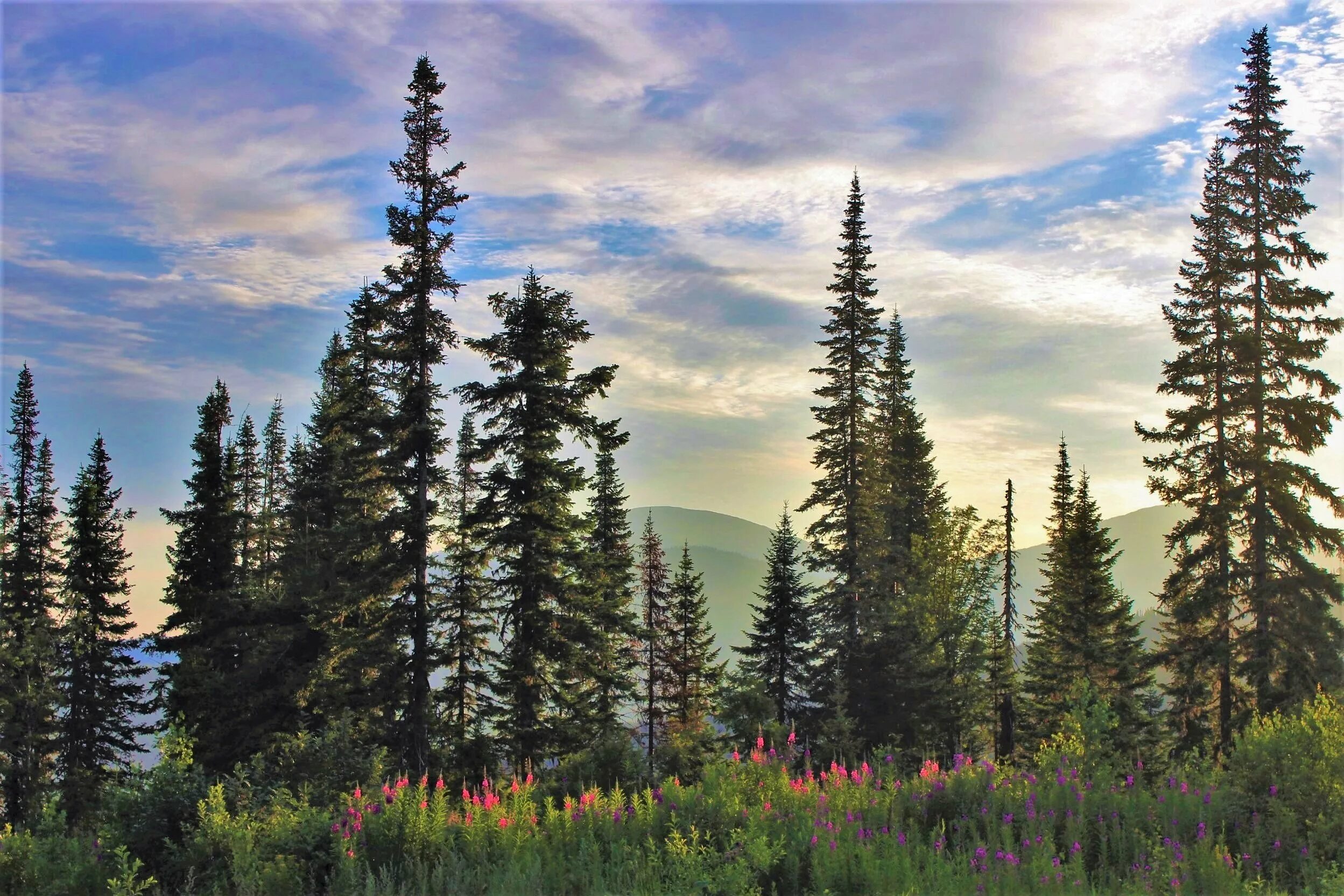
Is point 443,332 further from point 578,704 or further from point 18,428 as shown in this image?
point 18,428

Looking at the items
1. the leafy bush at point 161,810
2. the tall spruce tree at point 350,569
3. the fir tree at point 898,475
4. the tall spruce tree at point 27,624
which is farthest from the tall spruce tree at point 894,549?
the tall spruce tree at point 27,624

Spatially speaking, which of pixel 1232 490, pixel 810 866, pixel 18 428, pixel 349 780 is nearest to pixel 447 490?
pixel 349 780

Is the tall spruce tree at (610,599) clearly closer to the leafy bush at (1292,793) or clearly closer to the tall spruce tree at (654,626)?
the tall spruce tree at (654,626)

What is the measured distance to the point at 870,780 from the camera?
32.3 feet

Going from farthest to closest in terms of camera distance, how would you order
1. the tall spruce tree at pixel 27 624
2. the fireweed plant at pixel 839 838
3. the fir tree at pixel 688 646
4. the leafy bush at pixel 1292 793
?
the fir tree at pixel 688 646 → the tall spruce tree at pixel 27 624 → the leafy bush at pixel 1292 793 → the fireweed plant at pixel 839 838

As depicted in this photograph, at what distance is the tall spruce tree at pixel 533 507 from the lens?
84.0 feet

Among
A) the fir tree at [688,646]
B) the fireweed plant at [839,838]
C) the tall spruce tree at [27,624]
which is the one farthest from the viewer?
the fir tree at [688,646]

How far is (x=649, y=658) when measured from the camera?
4156cm

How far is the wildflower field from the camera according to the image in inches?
269

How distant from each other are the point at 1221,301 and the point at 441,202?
25642 millimetres

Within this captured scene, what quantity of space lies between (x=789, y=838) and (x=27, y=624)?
39812mm

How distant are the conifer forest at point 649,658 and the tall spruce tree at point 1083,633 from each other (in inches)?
9.2

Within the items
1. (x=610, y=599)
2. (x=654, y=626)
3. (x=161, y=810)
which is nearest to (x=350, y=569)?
(x=610, y=599)

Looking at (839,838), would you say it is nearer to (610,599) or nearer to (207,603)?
(610,599)
